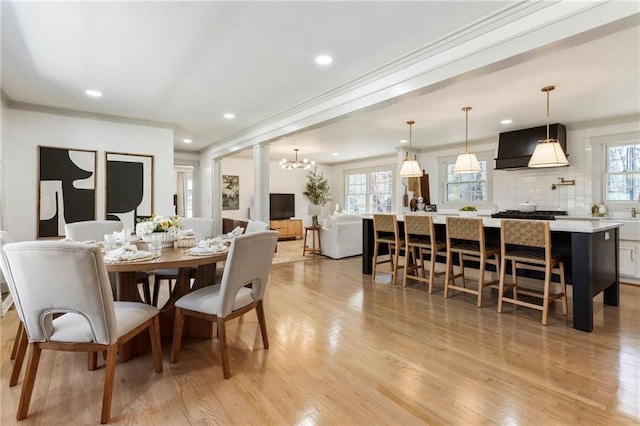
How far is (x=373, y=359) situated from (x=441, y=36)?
2539 millimetres

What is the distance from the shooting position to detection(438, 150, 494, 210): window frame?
22.4 ft

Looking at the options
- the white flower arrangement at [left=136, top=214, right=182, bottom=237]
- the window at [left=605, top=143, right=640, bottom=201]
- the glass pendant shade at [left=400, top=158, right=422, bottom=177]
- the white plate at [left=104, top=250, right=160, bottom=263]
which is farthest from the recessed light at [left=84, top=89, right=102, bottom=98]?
the window at [left=605, top=143, right=640, bottom=201]

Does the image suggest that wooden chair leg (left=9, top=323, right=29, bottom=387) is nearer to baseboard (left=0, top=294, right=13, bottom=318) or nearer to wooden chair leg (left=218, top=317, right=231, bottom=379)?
wooden chair leg (left=218, top=317, right=231, bottom=379)

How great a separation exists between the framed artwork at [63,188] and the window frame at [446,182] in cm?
687

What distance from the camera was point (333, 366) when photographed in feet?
7.45

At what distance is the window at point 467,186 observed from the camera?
6.98 meters

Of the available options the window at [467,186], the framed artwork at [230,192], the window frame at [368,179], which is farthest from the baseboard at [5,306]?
the window frame at [368,179]

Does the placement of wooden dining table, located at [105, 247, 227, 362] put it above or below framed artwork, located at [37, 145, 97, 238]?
below

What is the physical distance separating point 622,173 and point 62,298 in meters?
Answer: 7.09

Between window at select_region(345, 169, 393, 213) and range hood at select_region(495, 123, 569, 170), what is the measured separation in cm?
354

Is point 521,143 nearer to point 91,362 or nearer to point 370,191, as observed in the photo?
point 370,191

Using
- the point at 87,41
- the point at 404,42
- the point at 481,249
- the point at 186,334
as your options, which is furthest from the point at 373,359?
the point at 87,41

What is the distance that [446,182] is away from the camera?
25.4 ft

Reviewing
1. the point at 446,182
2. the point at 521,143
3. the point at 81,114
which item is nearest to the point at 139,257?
the point at 81,114
